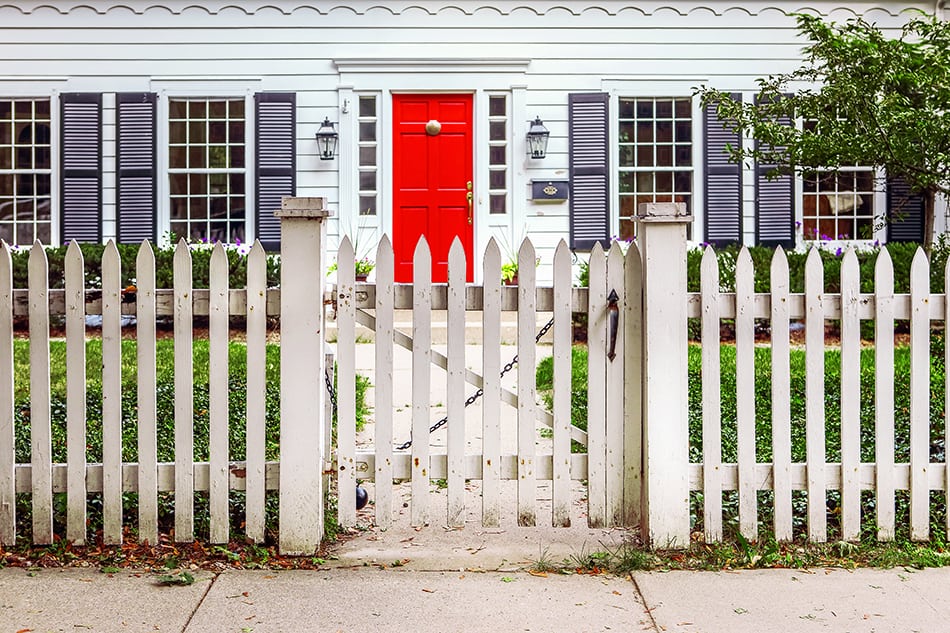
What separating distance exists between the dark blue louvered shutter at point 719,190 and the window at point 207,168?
5.14m

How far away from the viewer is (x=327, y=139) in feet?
39.0

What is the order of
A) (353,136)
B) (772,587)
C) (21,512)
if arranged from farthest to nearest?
(353,136) → (21,512) → (772,587)

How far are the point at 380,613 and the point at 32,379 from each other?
1.54 meters

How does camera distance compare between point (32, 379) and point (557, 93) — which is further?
point (557, 93)

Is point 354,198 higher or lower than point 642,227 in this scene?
higher

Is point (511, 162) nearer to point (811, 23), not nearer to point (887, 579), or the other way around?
point (811, 23)

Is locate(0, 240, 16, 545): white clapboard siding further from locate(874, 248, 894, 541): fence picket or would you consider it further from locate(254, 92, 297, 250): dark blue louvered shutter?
locate(254, 92, 297, 250): dark blue louvered shutter

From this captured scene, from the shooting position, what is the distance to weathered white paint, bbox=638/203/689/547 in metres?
3.98

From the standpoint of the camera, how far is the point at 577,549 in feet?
13.4

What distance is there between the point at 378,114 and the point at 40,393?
333 inches

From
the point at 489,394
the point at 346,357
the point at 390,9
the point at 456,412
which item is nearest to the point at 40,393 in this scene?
the point at 346,357

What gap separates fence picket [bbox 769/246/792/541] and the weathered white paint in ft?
1.10

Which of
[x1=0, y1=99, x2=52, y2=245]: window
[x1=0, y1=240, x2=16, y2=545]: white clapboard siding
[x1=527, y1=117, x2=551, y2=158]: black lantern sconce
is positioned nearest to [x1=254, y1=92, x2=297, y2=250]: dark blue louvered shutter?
[x1=0, y1=99, x2=52, y2=245]: window

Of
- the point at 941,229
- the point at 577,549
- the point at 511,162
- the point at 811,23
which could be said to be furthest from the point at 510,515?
the point at 941,229
